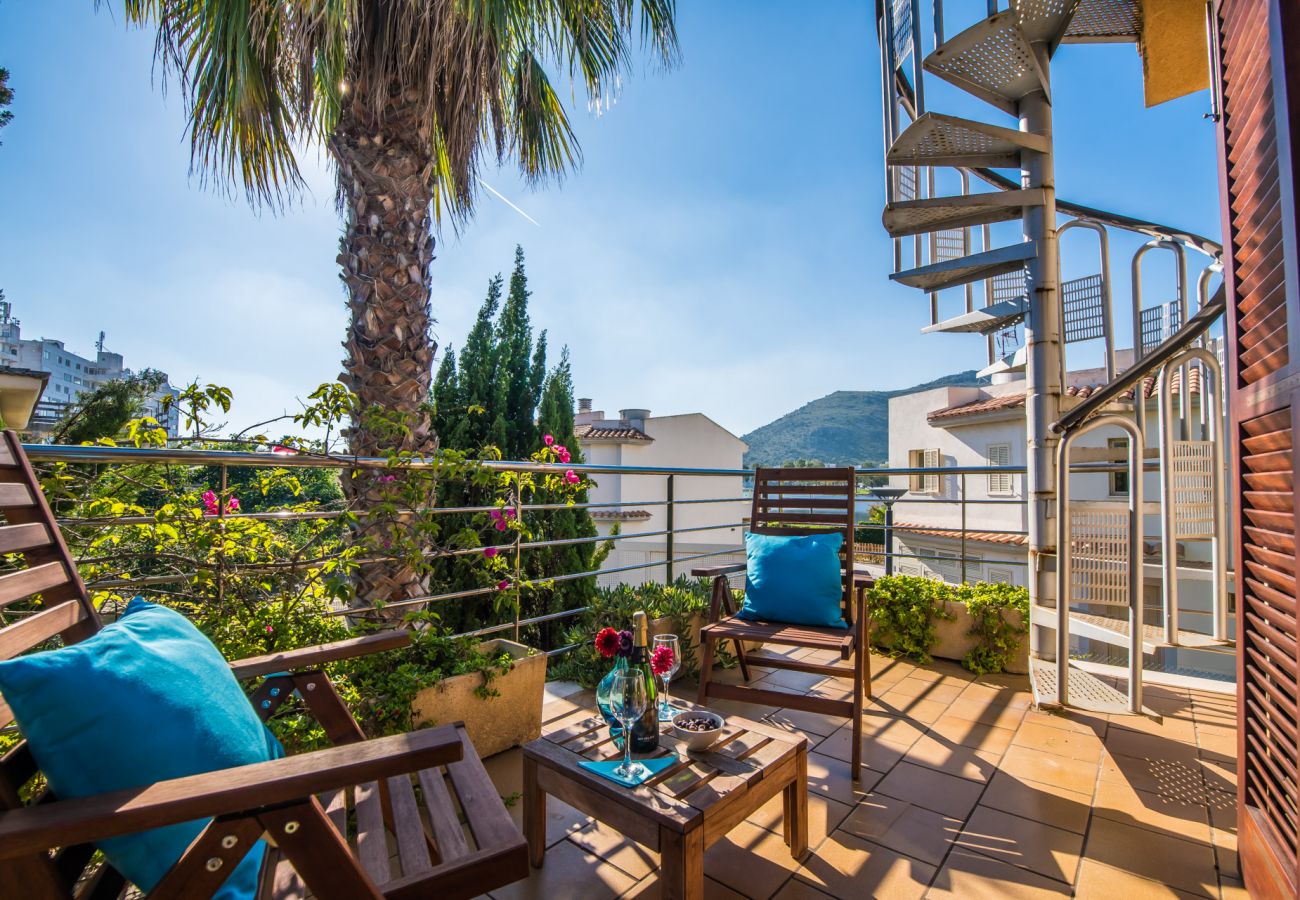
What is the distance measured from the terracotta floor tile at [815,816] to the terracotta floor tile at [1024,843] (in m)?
0.32

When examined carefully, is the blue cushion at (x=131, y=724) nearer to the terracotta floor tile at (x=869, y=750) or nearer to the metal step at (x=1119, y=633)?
the terracotta floor tile at (x=869, y=750)

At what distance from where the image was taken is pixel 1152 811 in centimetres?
183

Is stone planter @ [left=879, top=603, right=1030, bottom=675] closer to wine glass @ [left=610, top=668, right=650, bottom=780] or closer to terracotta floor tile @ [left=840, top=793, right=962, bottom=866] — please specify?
terracotta floor tile @ [left=840, top=793, right=962, bottom=866]

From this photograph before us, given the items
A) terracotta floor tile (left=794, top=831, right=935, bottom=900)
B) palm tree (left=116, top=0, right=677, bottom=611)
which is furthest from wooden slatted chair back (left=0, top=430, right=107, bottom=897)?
terracotta floor tile (left=794, top=831, right=935, bottom=900)

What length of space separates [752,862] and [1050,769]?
3.93ft

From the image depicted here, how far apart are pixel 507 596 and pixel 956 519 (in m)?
14.7

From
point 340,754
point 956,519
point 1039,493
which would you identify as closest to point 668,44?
point 1039,493

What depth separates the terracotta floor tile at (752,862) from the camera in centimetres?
150

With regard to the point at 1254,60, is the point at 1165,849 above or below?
below

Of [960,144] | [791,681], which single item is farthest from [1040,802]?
[960,144]

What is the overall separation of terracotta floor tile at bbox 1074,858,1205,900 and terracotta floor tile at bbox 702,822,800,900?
69cm

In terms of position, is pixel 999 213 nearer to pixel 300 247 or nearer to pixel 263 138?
pixel 263 138

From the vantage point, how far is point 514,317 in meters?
7.82

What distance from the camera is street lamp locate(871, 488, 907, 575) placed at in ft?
11.7
